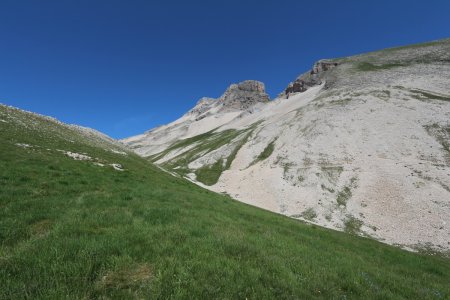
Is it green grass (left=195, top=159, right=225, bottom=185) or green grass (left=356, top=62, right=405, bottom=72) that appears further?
green grass (left=356, top=62, right=405, bottom=72)

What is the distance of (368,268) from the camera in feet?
35.0

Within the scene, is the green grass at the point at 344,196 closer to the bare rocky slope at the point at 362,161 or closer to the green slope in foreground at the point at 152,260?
the bare rocky slope at the point at 362,161

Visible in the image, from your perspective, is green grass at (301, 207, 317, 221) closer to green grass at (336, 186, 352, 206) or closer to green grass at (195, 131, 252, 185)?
green grass at (336, 186, 352, 206)

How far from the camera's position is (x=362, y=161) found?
56.3m

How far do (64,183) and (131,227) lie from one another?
9.02 metres

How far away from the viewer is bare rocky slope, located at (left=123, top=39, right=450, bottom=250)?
128 feet

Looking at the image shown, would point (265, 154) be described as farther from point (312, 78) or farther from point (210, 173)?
point (312, 78)

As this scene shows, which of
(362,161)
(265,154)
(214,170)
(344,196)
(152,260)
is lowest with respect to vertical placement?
(152,260)

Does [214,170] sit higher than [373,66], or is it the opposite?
[373,66]

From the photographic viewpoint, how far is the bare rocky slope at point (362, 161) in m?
39.0

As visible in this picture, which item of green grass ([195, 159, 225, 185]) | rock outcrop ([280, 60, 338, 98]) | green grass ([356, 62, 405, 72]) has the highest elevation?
rock outcrop ([280, 60, 338, 98])

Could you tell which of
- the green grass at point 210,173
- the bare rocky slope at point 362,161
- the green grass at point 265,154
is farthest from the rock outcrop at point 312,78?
the green grass at point 210,173

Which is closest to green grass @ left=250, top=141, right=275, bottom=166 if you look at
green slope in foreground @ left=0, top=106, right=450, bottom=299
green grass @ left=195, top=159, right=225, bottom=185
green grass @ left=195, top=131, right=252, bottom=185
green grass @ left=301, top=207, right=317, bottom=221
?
green grass @ left=195, top=131, right=252, bottom=185

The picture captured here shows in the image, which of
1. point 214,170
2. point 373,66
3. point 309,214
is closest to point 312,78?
point 373,66
